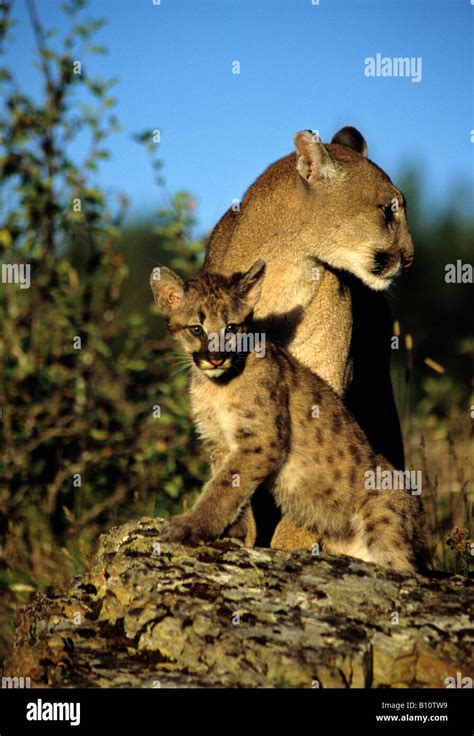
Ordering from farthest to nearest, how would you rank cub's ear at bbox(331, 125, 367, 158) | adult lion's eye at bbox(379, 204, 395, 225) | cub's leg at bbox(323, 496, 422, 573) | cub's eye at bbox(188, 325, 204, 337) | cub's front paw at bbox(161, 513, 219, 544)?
cub's ear at bbox(331, 125, 367, 158) < adult lion's eye at bbox(379, 204, 395, 225) < cub's eye at bbox(188, 325, 204, 337) < cub's leg at bbox(323, 496, 422, 573) < cub's front paw at bbox(161, 513, 219, 544)

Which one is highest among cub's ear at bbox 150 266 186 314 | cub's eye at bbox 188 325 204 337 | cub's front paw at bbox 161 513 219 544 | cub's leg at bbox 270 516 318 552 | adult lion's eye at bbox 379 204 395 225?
adult lion's eye at bbox 379 204 395 225

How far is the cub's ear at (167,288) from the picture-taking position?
6574 mm

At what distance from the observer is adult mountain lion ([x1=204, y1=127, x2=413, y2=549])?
25.6 feet

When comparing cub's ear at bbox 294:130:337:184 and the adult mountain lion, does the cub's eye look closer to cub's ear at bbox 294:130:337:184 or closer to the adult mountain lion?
the adult mountain lion

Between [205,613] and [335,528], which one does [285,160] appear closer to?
[335,528]

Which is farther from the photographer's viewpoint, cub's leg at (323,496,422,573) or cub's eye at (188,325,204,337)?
cub's eye at (188,325,204,337)

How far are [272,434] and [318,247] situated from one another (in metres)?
2.07

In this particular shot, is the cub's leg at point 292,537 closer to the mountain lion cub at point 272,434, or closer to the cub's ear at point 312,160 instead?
the mountain lion cub at point 272,434

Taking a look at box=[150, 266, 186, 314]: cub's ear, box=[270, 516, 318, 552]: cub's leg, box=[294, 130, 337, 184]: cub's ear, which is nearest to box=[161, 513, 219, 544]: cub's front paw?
box=[270, 516, 318, 552]: cub's leg

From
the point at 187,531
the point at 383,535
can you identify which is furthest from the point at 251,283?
the point at 383,535

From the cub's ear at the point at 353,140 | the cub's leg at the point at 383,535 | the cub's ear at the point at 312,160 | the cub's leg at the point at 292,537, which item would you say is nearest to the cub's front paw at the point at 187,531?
the cub's leg at the point at 383,535

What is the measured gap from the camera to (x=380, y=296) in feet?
31.4

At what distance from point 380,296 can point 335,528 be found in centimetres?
351

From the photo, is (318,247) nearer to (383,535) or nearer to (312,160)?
(312,160)
